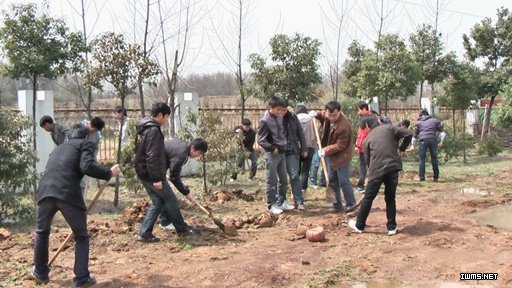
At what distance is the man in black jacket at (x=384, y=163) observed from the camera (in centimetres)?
668

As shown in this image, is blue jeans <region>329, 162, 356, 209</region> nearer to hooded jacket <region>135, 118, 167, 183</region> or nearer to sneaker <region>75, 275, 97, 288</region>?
hooded jacket <region>135, 118, 167, 183</region>

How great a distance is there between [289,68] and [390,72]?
327cm

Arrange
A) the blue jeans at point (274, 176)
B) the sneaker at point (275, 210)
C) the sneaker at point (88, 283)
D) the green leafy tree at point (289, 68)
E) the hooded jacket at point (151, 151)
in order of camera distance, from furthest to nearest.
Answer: the green leafy tree at point (289, 68) → the sneaker at point (275, 210) → the blue jeans at point (274, 176) → the hooded jacket at point (151, 151) → the sneaker at point (88, 283)

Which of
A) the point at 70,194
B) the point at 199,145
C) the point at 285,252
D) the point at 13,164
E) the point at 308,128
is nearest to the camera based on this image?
the point at 70,194

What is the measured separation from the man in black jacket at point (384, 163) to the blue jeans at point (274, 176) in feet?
5.17

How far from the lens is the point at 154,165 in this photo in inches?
245

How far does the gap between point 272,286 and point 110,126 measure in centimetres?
982

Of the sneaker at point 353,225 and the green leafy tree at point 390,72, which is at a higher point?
the green leafy tree at point 390,72

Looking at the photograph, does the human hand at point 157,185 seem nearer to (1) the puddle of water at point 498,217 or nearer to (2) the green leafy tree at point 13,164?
(2) the green leafy tree at point 13,164

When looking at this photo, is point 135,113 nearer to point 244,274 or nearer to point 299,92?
point 299,92

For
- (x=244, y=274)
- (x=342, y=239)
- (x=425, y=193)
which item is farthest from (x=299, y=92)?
(x=244, y=274)

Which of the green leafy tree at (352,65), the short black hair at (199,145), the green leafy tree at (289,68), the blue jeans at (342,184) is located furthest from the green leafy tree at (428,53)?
the short black hair at (199,145)

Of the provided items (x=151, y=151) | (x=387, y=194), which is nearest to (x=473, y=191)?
(x=387, y=194)

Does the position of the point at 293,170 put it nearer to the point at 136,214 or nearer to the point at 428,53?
the point at 136,214
